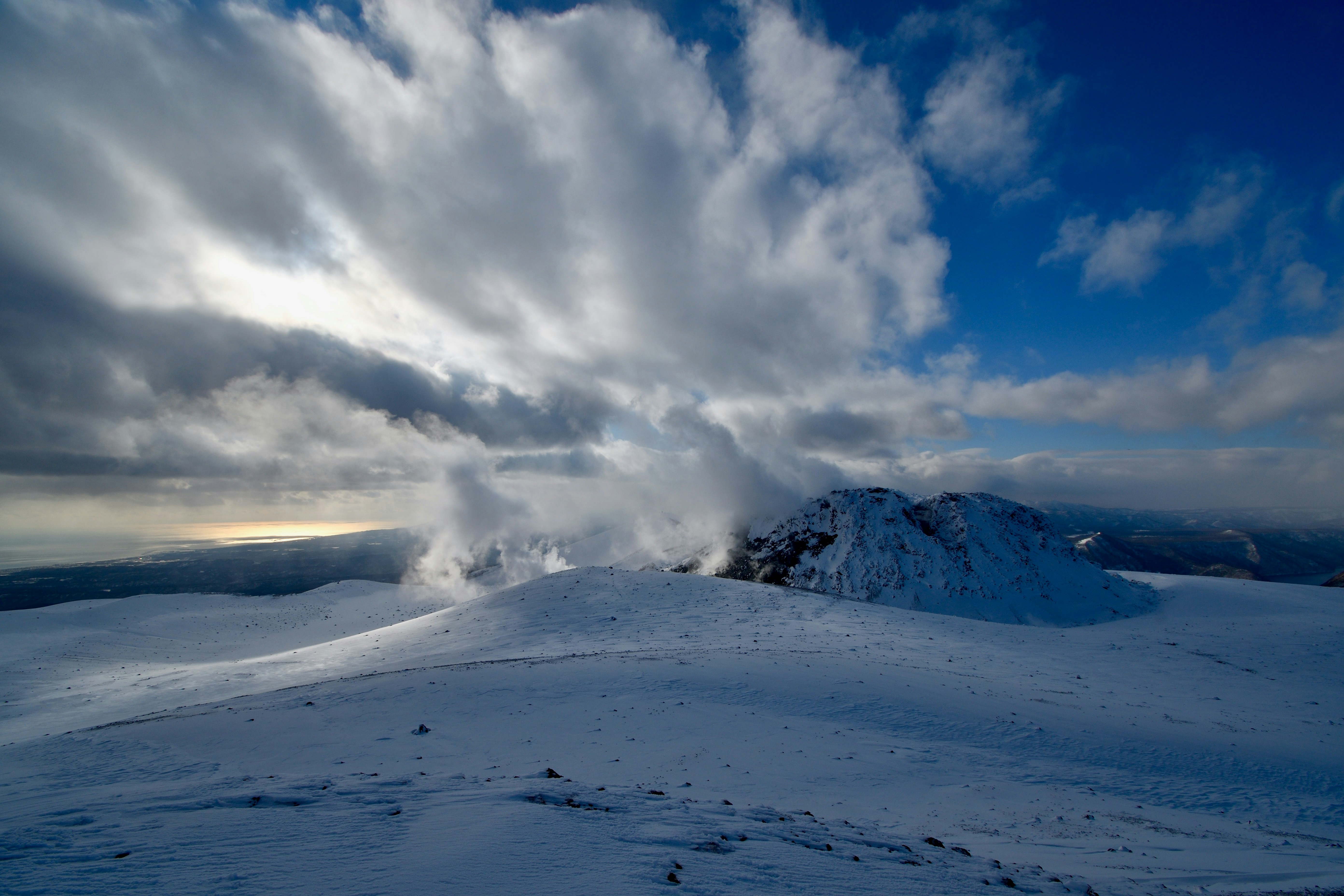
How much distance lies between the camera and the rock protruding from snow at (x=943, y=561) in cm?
3625

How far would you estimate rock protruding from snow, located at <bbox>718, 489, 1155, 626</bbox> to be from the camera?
3625cm

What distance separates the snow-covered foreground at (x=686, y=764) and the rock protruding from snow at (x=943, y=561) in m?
12.6

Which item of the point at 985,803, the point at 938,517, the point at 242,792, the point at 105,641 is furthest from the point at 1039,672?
the point at 105,641

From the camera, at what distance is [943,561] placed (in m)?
40.6

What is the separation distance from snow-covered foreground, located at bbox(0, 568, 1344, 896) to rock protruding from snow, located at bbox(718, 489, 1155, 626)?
41.3 ft

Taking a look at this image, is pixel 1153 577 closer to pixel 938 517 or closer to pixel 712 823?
pixel 938 517

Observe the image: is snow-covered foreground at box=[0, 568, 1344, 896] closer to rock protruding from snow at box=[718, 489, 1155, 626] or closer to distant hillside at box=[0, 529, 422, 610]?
rock protruding from snow at box=[718, 489, 1155, 626]

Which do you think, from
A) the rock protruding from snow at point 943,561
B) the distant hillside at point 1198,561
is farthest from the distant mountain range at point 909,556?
the distant hillside at point 1198,561

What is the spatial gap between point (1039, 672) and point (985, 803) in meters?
12.5

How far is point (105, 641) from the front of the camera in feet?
102

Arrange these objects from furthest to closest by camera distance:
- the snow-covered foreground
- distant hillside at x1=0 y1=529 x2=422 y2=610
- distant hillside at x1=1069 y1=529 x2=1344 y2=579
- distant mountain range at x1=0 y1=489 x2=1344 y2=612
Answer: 1. distant hillside at x1=1069 y1=529 x2=1344 y2=579
2. distant hillside at x1=0 y1=529 x2=422 y2=610
3. distant mountain range at x1=0 y1=489 x2=1344 y2=612
4. the snow-covered foreground

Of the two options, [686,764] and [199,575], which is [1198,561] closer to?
[686,764]

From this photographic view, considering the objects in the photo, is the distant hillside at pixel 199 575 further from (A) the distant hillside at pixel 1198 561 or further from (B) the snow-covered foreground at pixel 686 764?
(A) the distant hillside at pixel 1198 561

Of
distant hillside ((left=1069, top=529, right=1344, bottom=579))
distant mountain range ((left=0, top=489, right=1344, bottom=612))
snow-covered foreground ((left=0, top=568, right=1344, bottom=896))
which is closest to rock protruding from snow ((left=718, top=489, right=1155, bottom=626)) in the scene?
distant mountain range ((left=0, top=489, right=1344, bottom=612))
